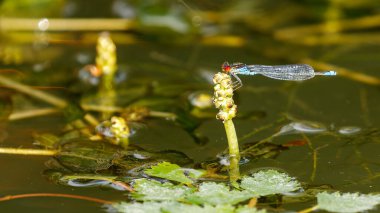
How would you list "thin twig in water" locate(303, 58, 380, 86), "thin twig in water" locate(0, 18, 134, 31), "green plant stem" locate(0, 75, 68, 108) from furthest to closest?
"thin twig in water" locate(0, 18, 134, 31) → "thin twig in water" locate(303, 58, 380, 86) → "green plant stem" locate(0, 75, 68, 108)

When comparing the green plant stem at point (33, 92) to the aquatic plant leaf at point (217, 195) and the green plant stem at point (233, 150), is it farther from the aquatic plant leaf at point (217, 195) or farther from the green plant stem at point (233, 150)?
the aquatic plant leaf at point (217, 195)

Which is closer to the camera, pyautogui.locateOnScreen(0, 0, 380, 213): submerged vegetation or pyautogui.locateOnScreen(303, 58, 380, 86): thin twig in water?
pyautogui.locateOnScreen(0, 0, 380, 213): submerged vegetation

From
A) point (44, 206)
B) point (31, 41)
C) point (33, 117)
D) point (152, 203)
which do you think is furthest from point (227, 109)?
point (31, 41)

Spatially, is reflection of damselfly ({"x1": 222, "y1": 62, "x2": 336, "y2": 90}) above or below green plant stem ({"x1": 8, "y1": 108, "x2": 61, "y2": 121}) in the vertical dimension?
above

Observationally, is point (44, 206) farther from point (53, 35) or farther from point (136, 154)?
point (53, 35)

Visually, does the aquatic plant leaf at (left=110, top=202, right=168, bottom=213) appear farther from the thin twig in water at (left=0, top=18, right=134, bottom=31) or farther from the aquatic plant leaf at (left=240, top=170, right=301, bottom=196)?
the thin twig in water at (left=0, top=18, right=134, bottom=31)

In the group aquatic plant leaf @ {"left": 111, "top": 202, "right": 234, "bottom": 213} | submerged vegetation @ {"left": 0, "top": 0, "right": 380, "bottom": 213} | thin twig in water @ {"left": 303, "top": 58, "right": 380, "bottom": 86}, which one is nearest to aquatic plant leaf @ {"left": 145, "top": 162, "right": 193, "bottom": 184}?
submerged vegetation @ {"left": 0, "top": 0, "right": 380, "bottom": 213}

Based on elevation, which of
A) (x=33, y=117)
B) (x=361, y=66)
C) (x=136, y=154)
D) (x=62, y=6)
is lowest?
(x=136, y=154)

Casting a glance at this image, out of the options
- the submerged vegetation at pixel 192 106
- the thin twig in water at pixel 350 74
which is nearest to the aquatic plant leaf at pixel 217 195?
the submerged vegetation at pixel 192 106
